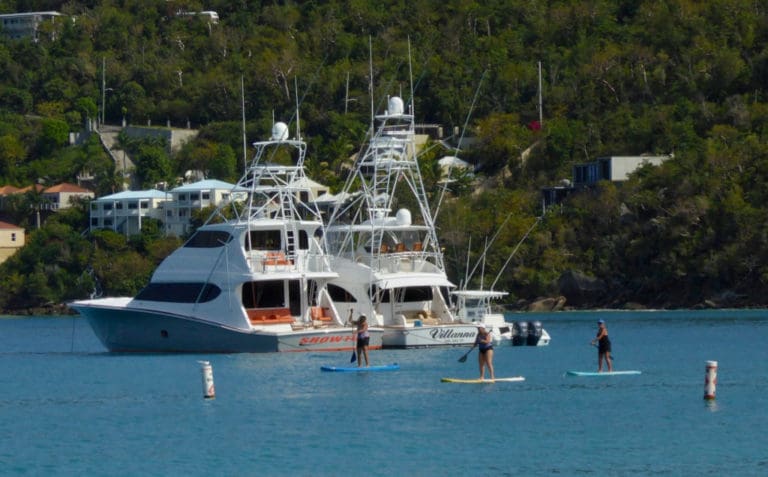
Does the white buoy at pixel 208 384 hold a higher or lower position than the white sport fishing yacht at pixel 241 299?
lower

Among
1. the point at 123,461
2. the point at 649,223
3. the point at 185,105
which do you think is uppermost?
the point at 185,105

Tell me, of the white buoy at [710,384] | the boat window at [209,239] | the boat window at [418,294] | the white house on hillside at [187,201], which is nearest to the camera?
the white buoy at [710,384]

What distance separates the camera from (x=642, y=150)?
392ft

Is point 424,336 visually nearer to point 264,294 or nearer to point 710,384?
point 264,294

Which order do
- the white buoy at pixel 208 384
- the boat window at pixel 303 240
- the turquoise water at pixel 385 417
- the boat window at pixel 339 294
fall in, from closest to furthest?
the turquoise water at pixel 385 417, the white buoy at pixel 208 384, the boat window at pixel 303 240, the boat window at pixel 339 294

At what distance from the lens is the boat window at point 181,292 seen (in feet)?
190

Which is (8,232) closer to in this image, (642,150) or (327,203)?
(327,203)

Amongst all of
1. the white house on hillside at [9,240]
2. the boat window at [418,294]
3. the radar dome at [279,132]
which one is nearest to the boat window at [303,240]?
the radar dome at [279,132]

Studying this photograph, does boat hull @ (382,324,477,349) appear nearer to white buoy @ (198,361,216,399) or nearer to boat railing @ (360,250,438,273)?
boat railing @ (360,250,438,273)

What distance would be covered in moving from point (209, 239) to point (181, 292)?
6.58 feet

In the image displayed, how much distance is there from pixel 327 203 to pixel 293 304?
57.5 m

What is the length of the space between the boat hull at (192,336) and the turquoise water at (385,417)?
62 centimetres

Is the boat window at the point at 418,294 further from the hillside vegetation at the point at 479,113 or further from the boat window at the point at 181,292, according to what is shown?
the hillside vegetation at the point at 479,113

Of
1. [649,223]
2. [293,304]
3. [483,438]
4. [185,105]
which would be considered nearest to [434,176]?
[649,223]
